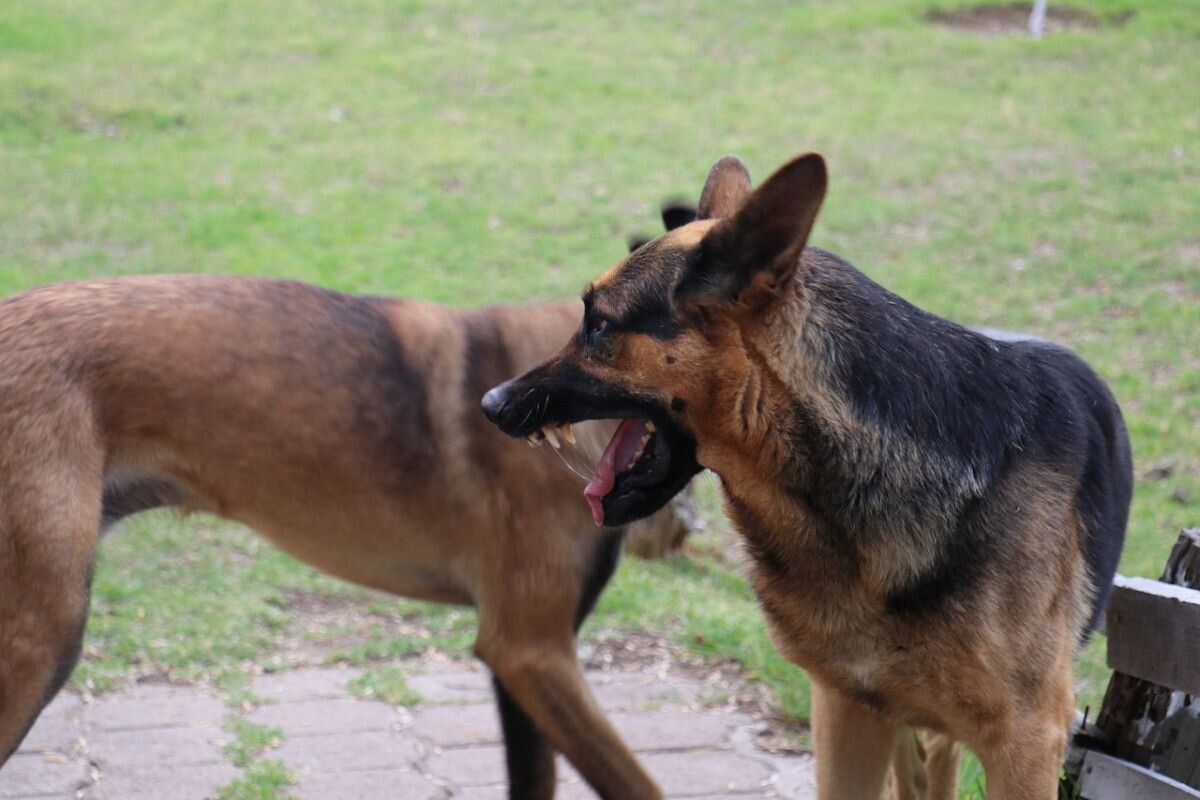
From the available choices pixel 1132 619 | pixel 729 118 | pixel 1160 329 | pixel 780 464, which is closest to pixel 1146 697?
pixel 1132 619

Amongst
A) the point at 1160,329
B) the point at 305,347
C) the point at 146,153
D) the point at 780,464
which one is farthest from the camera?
the point at 146,153

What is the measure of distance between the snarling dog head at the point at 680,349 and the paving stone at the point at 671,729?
1735 mm

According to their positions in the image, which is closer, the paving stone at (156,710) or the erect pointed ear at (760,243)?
the erect pointed ear at (760,243)

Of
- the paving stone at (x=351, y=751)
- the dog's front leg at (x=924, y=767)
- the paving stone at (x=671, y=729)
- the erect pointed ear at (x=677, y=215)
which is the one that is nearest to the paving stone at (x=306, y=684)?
the paving stone at (x=351, y=751)

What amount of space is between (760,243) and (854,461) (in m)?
0.50

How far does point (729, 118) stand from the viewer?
11.9 metres

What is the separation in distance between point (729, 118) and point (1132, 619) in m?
8.78

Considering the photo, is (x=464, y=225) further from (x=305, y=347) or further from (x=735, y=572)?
(x=305, y=347)

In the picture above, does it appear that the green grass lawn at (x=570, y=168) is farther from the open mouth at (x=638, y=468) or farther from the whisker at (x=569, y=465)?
the open mouth at (x=638, y=468)

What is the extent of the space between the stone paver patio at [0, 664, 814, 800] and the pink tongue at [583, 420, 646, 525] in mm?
1468

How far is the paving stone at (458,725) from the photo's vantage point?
15.1ft

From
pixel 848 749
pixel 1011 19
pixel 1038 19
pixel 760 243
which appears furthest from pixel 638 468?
pixel 1011 19

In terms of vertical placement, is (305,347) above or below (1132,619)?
above

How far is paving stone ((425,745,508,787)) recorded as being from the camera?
14.3 ft
